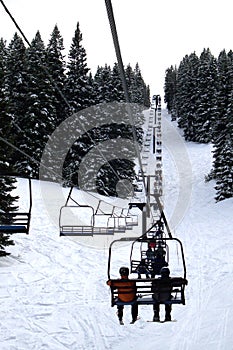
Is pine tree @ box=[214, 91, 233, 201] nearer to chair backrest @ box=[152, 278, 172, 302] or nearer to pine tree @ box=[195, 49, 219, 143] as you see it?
pine tree @ box=[195, 49, 219, 143]

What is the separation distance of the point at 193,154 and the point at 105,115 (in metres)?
19.2

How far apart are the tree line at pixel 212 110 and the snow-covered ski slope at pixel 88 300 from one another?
971cm

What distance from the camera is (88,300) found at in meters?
15.7

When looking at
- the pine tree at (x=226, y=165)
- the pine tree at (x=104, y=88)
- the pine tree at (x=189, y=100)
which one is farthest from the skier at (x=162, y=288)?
the pine tree at (x=189, y=100)

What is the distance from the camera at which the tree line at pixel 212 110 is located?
3833 cm

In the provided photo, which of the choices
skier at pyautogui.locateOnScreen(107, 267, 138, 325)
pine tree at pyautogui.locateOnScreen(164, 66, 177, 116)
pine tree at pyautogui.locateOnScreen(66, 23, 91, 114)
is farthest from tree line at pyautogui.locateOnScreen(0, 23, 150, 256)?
pine tree at pyautogui.locateOnScreen(164, 66, 177, 116)

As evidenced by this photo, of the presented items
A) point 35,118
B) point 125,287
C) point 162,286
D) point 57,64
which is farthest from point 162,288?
point 57,64

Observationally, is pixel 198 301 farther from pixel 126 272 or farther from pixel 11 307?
pixel 126 272

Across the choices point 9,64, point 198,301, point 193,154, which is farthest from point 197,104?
point 198,301

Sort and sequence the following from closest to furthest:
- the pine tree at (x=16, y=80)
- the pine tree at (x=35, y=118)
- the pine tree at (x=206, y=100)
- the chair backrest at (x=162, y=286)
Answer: the chair backrest at (x=162, y=286), the pine tree at (x=35, y=118), the pine tree at (x=16, y=80), the pine tree at (x=206, y=100)

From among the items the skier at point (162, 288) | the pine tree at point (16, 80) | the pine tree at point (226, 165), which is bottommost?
the skier at point (162, 288)

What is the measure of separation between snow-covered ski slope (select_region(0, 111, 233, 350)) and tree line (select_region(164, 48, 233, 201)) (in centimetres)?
971

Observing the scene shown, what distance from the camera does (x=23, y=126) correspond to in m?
38.8

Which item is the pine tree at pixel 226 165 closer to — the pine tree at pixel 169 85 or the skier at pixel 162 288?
the skier at pixel 162 288
